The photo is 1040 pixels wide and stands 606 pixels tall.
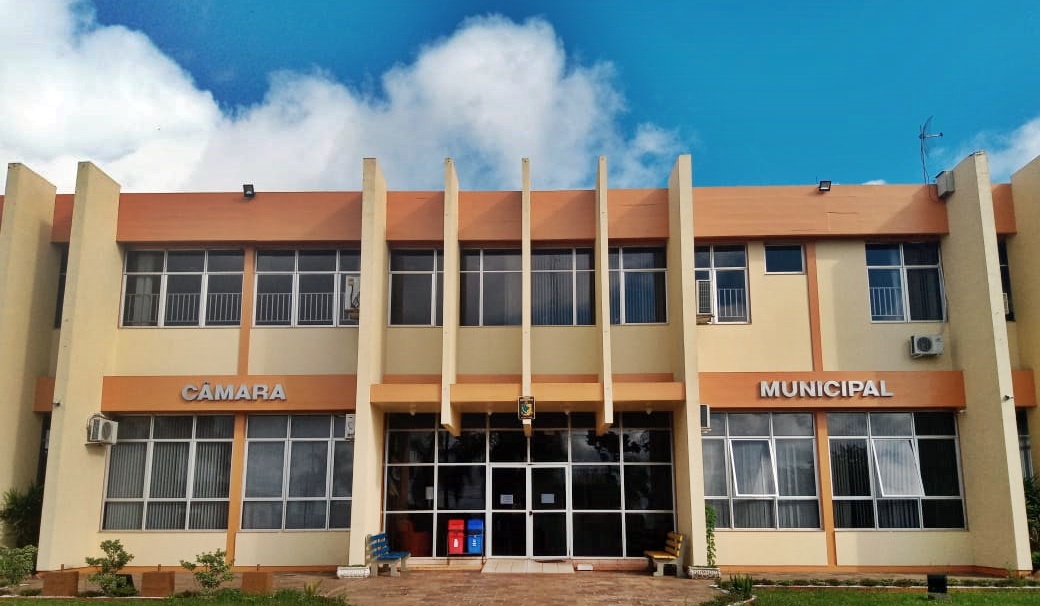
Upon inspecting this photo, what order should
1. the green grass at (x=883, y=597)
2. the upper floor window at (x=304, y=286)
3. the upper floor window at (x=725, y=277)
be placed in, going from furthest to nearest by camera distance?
1. the upper floor window at (x=304, y=286)
2. the upper floor window at (x=725, y=277)
3. the green grass at (x=883, y=597)

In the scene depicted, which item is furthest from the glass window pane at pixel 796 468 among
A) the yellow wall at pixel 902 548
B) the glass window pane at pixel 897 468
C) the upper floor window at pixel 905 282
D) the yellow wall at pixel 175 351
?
the yellow wall at pixel 175 351

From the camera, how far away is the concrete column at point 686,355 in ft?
51.2

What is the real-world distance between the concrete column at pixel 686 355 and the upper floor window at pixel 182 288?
29.4 ft

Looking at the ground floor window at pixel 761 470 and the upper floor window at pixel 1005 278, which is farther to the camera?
the upper floor window at pixel 1005 278

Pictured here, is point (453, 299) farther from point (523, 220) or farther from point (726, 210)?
point (726, 210)

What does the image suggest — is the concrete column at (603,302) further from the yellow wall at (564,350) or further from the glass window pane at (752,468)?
the glass window pane at (752,468)

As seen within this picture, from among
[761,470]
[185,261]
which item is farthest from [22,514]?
[761,470]

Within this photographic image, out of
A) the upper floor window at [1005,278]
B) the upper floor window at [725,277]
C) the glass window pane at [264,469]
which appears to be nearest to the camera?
the glass window pane at [264,469]

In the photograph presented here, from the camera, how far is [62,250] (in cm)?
1812

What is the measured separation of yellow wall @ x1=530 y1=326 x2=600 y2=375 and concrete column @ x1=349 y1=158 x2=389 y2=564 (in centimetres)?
312

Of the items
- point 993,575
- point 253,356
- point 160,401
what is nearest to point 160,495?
point 160,401

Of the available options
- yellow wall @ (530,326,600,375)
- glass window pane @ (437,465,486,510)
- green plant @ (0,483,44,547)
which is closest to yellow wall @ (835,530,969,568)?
yellow wall @ (530,326,600,375)

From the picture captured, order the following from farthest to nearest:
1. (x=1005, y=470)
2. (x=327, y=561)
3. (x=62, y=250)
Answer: (x=62, y=250) < (x=327, y=561) < (x=1005, y=470)

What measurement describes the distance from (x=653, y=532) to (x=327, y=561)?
639cm
